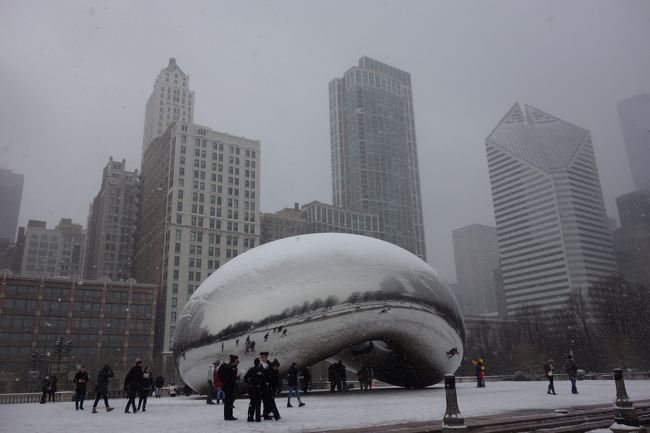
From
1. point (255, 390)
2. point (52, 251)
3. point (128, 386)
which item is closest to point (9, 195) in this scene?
point (128, 386)

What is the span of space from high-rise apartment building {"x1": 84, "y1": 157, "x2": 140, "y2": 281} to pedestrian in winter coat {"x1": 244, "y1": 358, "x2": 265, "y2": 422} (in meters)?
136

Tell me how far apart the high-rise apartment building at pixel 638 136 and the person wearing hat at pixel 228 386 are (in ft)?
387

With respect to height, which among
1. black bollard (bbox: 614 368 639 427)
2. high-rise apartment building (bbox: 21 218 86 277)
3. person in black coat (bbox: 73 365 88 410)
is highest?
high-rise apartment building (bbox: 21 218 86 277)

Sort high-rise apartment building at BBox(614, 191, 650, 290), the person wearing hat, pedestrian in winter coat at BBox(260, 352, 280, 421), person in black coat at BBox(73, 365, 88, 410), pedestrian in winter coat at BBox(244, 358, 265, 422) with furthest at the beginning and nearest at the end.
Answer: high-rise apartment building at BBox(614, 191, 650, 290)
person in black coat at BBox(73, 365, 88, 410)
the person wearing hat
pedestrian in winter coat at BBox(260, 352, 280, 421)
pedestrian in winter coat at BBox(244, 358, 265, 422)

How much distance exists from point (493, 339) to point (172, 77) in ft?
473

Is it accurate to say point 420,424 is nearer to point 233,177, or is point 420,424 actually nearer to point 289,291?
point 289,291

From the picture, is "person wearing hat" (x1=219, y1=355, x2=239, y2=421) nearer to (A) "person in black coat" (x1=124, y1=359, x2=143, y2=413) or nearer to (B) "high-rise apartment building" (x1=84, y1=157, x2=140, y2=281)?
(A) "person in black coat" (x1=124, y1=359, x2=143, y2=413)

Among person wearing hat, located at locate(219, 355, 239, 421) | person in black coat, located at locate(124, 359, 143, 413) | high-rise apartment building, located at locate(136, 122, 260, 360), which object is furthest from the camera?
high-rise apartment building, located at locate(136, 122, 260, 360)

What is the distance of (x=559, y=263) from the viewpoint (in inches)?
6663

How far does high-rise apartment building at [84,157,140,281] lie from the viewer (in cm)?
14175

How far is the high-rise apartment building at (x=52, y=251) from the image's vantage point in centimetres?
16338

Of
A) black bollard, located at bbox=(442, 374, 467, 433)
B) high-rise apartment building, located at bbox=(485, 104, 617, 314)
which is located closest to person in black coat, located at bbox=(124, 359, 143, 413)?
black bollard, located at bbox=(442, 374, 467, 433)

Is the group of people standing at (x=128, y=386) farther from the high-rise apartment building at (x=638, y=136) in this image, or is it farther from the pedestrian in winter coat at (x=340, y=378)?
the high-rise apartment building at (x=638, y=136)

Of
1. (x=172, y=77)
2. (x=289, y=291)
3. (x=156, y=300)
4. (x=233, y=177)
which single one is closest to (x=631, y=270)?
(x=233, y=177)
